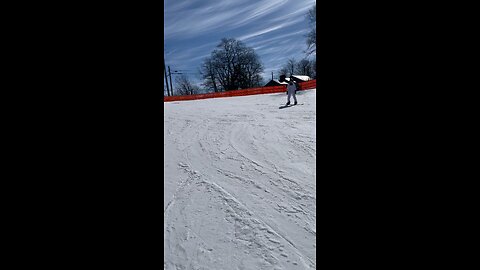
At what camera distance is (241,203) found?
2.78m

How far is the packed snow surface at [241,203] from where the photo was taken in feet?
6.59

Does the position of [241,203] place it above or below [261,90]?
below

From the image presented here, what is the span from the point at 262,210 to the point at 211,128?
4.15 m

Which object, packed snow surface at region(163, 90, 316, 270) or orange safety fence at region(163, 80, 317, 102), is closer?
packed snow surface at region(163, 90, 316, 270)

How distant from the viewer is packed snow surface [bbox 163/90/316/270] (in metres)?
2.01

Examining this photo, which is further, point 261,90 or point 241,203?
point 261,90

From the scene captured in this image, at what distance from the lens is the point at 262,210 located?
104 inches

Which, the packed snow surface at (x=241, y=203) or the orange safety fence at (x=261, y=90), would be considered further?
the orange safety fence at (x=261, y=90)

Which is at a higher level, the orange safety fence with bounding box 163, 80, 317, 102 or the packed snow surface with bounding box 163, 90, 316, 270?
the orange safety fence with bounding box 163, 80, 317, 102
